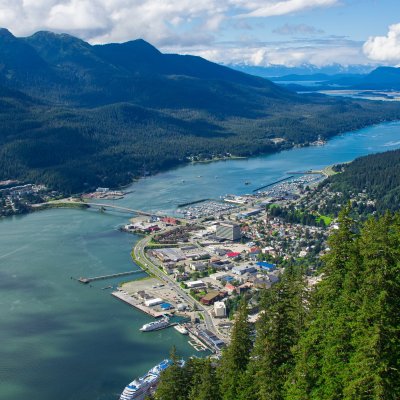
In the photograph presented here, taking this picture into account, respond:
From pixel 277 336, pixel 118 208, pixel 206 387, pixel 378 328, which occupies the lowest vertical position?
pixel 118 208

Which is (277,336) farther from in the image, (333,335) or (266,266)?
(266,266)

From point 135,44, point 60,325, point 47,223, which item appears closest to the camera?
point 60,325

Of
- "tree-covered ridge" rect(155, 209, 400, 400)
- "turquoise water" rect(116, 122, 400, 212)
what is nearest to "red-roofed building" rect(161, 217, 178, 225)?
"turquoise water" rect(116, 122, 400, 212)

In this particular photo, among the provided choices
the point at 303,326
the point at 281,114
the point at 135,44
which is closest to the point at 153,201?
the point at 303,326

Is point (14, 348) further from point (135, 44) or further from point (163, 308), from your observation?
point (135, 44)

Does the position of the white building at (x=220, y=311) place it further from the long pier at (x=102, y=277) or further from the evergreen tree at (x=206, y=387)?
the evergreen tree at (x=206, y=387)

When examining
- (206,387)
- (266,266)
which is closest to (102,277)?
(266,266)
